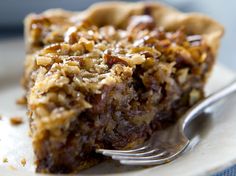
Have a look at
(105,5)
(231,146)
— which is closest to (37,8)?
(105,5)

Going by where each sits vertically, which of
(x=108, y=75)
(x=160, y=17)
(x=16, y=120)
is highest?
(x=108, y=75)

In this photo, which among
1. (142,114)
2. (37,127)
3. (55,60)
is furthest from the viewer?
(142,114)

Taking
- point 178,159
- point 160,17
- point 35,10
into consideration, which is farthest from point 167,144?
point 35,10

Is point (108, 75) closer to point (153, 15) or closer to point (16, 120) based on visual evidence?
point (16, 120)

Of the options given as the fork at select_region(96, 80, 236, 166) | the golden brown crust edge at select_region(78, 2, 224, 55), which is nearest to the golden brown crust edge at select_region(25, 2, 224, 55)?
the golden brown crust edge at select_region(78, 2, 224, 55)

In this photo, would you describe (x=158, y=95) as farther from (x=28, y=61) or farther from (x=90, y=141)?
(x=28, y=61)

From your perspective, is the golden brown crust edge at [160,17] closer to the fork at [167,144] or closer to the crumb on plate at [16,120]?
the fork at [167,144]
